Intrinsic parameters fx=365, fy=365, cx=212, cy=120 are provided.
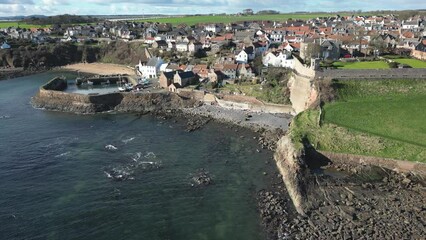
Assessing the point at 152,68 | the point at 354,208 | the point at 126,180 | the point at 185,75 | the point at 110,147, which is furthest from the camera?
the point at 152,68

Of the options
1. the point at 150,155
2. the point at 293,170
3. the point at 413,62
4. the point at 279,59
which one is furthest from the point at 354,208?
the point at 413,62

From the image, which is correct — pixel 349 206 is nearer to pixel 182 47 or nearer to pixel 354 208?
pixel 354 208

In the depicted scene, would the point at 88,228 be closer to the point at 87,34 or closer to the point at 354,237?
the point at 354,237

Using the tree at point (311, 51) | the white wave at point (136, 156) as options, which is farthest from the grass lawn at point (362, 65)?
the white wave at point (136, 156)

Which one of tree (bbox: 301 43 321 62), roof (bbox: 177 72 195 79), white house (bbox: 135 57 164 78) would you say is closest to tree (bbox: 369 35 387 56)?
tree (bbox: 301 43 321 62)

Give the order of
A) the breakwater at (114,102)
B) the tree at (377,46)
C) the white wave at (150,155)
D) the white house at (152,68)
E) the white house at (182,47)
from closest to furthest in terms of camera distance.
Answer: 1. the white wave at (150,155)
2. the breakwater at (114,102)
3. the tree at (377,46)
4. the white house at (152,68)
5. the white house at (182,47)

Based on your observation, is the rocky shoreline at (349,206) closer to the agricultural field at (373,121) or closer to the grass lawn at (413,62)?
the agricultural field at (373,121)
